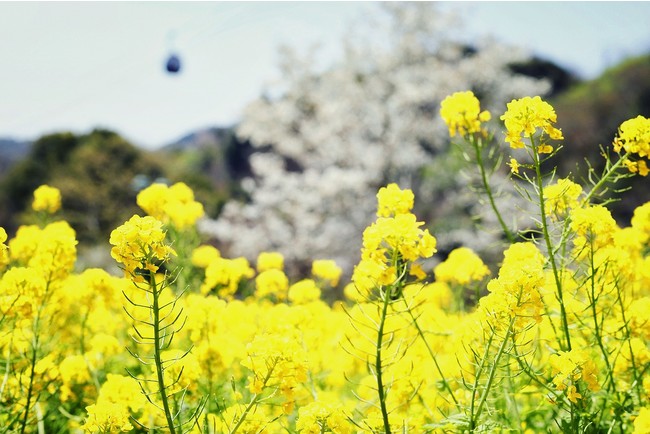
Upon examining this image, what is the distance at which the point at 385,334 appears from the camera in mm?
1652

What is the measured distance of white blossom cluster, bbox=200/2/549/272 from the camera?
11.9 metres

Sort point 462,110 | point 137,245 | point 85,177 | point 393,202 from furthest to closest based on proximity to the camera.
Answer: point 85,177, point 462,110, point 393,202, point 137,245

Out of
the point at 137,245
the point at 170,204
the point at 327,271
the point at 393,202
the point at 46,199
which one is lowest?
the point at 137,245

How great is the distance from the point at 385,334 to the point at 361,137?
11047mm

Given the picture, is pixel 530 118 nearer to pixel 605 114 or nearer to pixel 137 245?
pixel 137 245

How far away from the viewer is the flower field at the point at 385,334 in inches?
67.2

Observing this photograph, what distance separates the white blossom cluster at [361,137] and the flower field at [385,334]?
8.11m

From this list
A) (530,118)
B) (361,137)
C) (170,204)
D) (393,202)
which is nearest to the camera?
(530,118)

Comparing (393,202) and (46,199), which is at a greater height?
(46,199)

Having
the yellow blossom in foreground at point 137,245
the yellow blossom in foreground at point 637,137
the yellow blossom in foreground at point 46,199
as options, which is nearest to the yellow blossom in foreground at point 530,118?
the yellow blossom in foreground at point 637,137

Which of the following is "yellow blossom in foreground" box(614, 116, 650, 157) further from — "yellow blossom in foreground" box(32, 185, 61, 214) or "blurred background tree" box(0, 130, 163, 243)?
"blurred background tree" box(0, 130, 163, 243)

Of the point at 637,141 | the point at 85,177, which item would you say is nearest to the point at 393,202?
the point at 637,141

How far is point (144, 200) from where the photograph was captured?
3.08m

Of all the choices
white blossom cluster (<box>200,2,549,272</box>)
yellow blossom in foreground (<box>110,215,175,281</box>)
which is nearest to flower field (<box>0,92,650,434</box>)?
yellow blossom in foreground (<box>110,215,175,281</box>)
